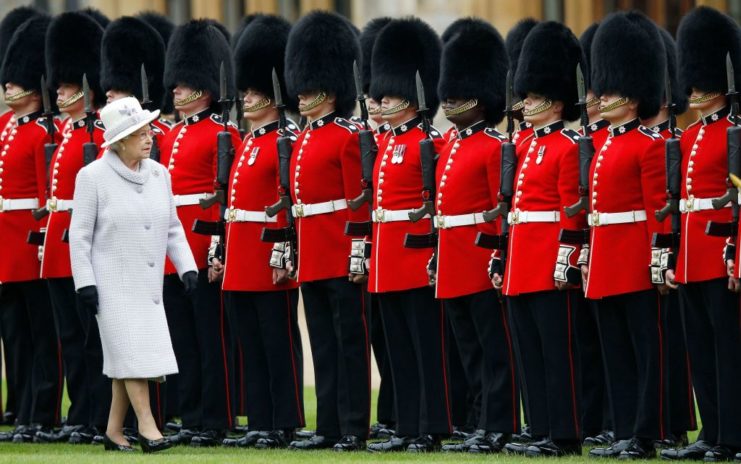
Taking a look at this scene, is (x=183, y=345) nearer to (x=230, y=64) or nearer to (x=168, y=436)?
(x=168, y=436)

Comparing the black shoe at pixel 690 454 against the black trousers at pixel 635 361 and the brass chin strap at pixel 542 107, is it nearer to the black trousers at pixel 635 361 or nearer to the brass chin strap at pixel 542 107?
the black trousers at pixel 635 361

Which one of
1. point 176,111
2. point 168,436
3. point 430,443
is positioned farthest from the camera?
point 176,111

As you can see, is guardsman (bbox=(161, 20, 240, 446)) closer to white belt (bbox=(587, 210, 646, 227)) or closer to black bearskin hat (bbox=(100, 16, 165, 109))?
black bearskin hat (bbox=(100, 16, 165, 109))

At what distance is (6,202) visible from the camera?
37.3 ft

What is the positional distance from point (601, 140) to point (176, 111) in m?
3.12

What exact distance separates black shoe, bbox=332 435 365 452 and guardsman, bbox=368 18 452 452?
5cm

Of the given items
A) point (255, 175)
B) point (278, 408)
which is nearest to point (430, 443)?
point (278, 408)

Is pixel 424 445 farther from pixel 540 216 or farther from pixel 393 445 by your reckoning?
pixel 540 216

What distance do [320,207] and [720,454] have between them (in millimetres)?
2332

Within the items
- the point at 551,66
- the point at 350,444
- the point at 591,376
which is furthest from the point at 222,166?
the point at 591,376

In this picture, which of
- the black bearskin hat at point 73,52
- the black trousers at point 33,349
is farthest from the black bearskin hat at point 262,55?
the black trousers at point 33,349

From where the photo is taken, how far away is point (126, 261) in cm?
969

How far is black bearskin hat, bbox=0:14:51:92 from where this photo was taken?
461 inches

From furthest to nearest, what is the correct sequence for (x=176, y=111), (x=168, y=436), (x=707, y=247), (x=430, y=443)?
(x=176, y=111) → (x=168, y=436) → (x=430, y=443) → (x=707, y=247)
